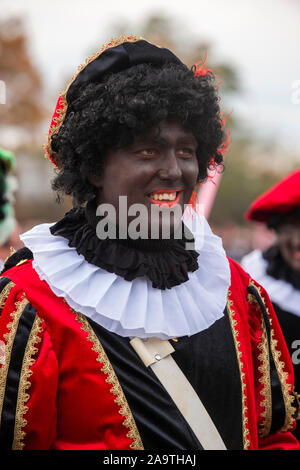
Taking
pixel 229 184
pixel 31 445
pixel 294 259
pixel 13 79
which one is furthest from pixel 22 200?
pixel 31 445

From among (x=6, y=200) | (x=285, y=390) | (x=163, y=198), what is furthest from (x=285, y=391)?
(x=6, y=200)

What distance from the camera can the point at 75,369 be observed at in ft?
6.38

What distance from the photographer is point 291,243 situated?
3.51 m

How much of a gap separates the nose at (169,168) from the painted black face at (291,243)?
1.63m

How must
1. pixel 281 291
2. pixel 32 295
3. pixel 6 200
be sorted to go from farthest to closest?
1. pixel 6 200
2. pixel 281 291
3. pixel 32 295

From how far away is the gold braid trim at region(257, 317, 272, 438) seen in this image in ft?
7.38

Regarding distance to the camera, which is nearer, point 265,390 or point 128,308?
point 128,308

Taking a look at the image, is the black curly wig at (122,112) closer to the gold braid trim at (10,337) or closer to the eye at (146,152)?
the eye at (146,152)

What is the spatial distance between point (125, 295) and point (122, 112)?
0.62 meters

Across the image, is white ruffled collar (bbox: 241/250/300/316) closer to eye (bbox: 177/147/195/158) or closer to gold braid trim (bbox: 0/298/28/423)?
eye (bbox: 177/147/195/158)

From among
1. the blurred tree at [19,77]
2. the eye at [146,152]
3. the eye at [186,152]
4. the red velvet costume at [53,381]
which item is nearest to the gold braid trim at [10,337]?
the red velvet costume at [53,381]

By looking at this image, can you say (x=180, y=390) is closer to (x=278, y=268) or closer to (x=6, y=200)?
(x=278, y=268)

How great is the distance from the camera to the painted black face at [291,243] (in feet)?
11.4

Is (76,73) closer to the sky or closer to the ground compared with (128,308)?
closer to the sky
